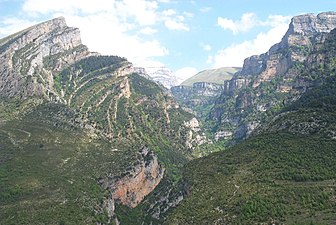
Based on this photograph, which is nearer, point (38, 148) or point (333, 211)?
Answer: point (333, 211)

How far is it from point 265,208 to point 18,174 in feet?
321

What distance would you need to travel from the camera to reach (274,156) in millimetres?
118125

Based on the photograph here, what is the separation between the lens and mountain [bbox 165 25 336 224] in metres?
91.7

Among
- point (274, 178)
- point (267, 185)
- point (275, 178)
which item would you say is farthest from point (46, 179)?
point (267, 185)

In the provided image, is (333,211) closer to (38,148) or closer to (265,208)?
(265,208)

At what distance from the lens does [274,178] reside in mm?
106625

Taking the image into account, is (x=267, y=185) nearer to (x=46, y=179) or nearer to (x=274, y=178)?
(x=274, y=178)

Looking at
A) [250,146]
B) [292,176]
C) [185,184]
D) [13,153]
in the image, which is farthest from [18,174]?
[292,176]

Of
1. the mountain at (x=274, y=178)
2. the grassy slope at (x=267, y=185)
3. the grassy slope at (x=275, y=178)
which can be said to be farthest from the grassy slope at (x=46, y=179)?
the grassy slope at (x=267, y=185)

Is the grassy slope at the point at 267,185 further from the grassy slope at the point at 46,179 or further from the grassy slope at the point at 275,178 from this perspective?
the grassy slope at the point at 46,179

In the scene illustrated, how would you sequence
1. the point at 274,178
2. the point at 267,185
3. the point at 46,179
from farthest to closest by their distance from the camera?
the point at 46,179 → the point at 274,178 → the point at 267,185

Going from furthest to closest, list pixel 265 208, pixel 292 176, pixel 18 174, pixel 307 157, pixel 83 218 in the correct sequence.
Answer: pixel 18 174
pixel 83 218
pixel 307 157
pixel 292 176
pixel 265 208

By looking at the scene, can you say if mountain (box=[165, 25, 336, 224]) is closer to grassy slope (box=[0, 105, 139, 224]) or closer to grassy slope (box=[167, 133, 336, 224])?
grassy slope (box=[167, 133, 336, 224])

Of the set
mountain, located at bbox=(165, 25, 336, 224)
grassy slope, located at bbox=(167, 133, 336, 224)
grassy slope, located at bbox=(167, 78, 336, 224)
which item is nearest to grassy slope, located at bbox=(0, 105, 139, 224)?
mountain, located at bbox=(165, 25, 336, 224)
